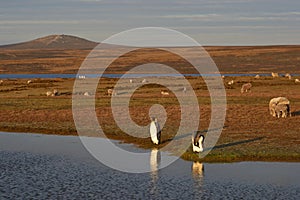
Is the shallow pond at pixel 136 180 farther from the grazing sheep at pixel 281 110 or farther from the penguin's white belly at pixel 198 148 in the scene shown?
the grazing sheep at pixel 281 110

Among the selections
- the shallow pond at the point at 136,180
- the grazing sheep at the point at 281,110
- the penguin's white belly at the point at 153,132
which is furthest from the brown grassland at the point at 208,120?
the shallow pond at the point at 136,180

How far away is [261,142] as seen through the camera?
31.9 metres

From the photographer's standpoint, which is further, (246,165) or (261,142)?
(261,142)

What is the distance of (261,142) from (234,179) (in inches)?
355

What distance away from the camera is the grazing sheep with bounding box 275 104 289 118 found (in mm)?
42062

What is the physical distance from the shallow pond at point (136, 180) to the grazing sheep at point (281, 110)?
15.7 metres

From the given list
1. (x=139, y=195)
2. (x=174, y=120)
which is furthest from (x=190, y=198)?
(x=174, y=120)

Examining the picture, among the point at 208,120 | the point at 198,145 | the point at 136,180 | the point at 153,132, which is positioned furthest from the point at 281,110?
the point at 136,180

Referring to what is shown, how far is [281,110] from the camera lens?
42.1m

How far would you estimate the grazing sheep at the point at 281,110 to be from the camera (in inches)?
1656

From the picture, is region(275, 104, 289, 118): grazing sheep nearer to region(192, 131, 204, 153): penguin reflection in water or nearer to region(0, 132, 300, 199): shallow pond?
region(192, 131, 204, 153): penguin reflection in water

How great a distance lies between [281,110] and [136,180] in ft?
72.7

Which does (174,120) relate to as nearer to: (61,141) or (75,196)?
(61,141)

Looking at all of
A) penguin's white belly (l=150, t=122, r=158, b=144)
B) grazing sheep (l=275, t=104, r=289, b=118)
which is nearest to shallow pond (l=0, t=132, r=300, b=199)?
penguin's white belly (l=150, t=122, r=158, b=144)
